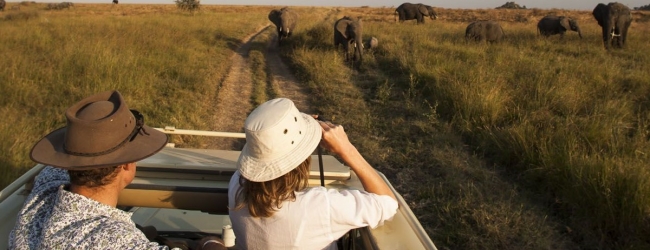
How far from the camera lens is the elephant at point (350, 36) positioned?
13.4m

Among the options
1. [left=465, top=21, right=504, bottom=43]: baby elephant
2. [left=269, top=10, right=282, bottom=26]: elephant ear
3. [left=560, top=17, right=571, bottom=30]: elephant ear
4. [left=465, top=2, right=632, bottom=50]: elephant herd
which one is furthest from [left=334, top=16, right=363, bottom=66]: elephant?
[left=560, top=17, right=571, bottom=30]: elephant ear

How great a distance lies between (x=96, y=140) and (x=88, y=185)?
0.48ft

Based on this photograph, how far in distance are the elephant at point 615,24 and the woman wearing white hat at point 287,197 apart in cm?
1540

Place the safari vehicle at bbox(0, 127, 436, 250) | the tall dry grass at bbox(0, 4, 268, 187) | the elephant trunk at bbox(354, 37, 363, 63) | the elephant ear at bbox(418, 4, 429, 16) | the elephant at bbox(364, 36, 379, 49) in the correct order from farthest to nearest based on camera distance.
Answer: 1. the elephant ear at bbox(418, 4, 429, 16)
2. the elephant at bbox(364, 36, 379, 49)
3. the elephant trunk at bbox(354, 37, 363, 63)
4. the tall dry grass at bbox(0, 4, 268, 187)
5. the safari vehicle at bbox(0, 127, 436, 250)

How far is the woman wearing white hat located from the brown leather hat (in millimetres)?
355

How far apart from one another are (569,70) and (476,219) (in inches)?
225

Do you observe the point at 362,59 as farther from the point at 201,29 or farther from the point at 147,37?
the point at 201,29

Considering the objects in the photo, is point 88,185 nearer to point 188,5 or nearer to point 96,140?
point 96,140

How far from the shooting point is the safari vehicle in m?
2.09

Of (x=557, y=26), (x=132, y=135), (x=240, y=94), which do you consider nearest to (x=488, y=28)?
(x=557, y=26)

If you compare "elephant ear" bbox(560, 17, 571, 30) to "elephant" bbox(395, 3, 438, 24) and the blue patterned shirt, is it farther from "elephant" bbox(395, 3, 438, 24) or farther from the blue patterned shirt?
the blue patterned shirt

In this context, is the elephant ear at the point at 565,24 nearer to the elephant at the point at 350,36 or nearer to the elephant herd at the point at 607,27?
the elephant herd at the point at 607,27

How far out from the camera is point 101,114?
5.87 feet

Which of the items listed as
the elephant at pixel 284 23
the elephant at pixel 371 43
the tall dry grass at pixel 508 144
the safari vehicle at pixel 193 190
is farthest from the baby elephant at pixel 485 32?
the safari vehicle at pixel 193 190
